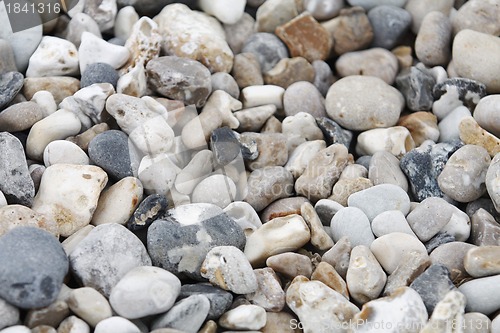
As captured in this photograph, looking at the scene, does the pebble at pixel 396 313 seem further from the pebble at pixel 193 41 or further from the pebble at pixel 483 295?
the pebble at pixel 193 41

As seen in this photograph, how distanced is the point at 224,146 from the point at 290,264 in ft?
1.51

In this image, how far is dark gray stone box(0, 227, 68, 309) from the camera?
42.2 inches

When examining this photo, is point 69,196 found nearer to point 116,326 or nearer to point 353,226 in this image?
point 116,326

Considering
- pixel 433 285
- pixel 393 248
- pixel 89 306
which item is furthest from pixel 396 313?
pixel 89 306

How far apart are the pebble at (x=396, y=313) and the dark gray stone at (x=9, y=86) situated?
1221 millimetres

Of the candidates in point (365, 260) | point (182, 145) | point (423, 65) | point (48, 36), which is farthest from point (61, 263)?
point (423, 65)

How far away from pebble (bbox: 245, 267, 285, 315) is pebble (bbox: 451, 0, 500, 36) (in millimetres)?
1291

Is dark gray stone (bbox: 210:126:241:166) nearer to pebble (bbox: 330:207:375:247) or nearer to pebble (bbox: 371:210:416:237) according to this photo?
pebble (bbox: 330:207:375:247)

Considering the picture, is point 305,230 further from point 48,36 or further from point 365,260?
point 48,36

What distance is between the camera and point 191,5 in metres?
2.02

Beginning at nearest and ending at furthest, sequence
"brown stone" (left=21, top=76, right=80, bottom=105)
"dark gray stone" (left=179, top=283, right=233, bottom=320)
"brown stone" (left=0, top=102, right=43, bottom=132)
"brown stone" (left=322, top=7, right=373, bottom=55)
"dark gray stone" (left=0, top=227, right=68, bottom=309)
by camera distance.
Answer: "dark gray stone" (left=0, top=227, right=68, bottom=309), "dark gray stone" (left=179, top=283, right=233, bottom=320), "brown stone" (left=0, top=102, right=43, bottom=132), "brown stone" (left=21, top=76, right=80, bottom=105), "brown stone" (left=322, top=7, right=373, bottom=55)

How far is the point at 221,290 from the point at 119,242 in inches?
11.0

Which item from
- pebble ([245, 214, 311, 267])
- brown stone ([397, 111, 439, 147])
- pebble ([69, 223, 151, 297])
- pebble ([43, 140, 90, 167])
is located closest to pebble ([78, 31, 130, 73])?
pebble ([43, 140, 90, 167])

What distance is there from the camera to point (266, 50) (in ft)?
6.55
